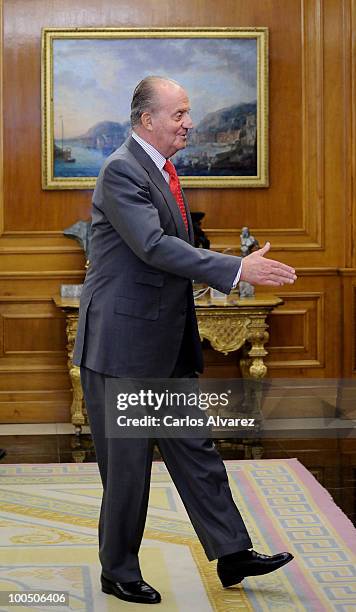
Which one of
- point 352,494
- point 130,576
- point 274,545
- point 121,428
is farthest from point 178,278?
point 352,494

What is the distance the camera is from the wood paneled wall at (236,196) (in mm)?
7293

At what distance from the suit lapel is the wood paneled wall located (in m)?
3.57

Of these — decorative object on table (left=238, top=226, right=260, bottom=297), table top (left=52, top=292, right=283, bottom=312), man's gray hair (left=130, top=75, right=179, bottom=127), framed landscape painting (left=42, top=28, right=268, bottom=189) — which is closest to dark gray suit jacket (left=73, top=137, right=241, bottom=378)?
man's gray hair (left=130, top=75, right=179, bottom=127)

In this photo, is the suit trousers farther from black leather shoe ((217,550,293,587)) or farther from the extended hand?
the extended hand

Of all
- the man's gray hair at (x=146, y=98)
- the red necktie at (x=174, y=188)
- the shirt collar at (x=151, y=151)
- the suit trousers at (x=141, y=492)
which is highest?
the man's gray hair at (x=146, y=98)

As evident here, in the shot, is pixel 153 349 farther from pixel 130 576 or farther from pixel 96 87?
pixel 96 87

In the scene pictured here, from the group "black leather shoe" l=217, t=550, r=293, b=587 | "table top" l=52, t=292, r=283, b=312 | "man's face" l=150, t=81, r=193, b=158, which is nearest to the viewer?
"man's face" l=150, t=81, r=193, b=158

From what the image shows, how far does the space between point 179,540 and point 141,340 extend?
1.23m

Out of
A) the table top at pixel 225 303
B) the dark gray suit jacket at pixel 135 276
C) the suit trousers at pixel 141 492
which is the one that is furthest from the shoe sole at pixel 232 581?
the table top at pixel 225 303

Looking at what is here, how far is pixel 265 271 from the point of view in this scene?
11.5 ft

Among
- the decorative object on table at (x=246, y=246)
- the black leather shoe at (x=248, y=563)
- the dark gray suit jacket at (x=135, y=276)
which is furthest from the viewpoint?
the decorative object on table at (x=246, y=246)

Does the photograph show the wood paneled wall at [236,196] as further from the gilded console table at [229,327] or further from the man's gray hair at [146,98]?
the man's gray hair at [146,98]

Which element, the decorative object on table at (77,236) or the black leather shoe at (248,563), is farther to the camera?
the decorative object on table at (77,236)

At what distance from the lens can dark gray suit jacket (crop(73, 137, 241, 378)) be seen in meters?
3.61
